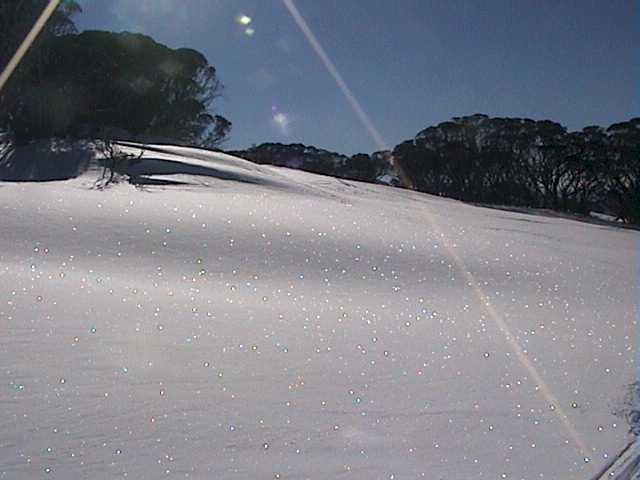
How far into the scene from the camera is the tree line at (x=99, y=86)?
1592cm

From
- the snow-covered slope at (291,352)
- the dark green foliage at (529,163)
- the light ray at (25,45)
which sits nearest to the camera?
the snow-covered slope at (291,352)

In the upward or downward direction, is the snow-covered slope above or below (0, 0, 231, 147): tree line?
below

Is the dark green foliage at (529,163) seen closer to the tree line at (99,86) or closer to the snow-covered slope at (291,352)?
the tree line at (99,86)

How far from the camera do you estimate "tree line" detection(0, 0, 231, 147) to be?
1592cm

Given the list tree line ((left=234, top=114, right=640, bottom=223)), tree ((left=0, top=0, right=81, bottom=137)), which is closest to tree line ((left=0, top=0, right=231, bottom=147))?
tree ((left=0, top=0, right=81, bottom=137))

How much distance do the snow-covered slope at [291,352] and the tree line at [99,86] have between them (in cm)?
1025

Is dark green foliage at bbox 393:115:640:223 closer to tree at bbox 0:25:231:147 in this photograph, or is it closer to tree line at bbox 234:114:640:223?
tree line at bbox 234:114:640:223

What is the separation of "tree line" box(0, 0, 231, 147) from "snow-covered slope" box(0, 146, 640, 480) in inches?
404

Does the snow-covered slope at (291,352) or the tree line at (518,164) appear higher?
the tree line at (518,164)

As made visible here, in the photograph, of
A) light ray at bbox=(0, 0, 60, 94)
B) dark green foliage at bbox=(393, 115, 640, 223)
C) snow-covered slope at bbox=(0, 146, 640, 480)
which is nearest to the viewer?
snow-covered slope at bbox=(0, 146, 640, 480)

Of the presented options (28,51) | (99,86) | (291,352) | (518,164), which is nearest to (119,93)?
(99,86)

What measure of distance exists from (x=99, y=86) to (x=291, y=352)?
61.9 ft


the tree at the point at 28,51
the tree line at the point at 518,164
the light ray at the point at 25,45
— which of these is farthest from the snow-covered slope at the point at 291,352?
the tree line at the point at 518,164

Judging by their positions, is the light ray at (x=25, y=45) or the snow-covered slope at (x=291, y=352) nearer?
the snow-covered slope at (x=291, y=352)
